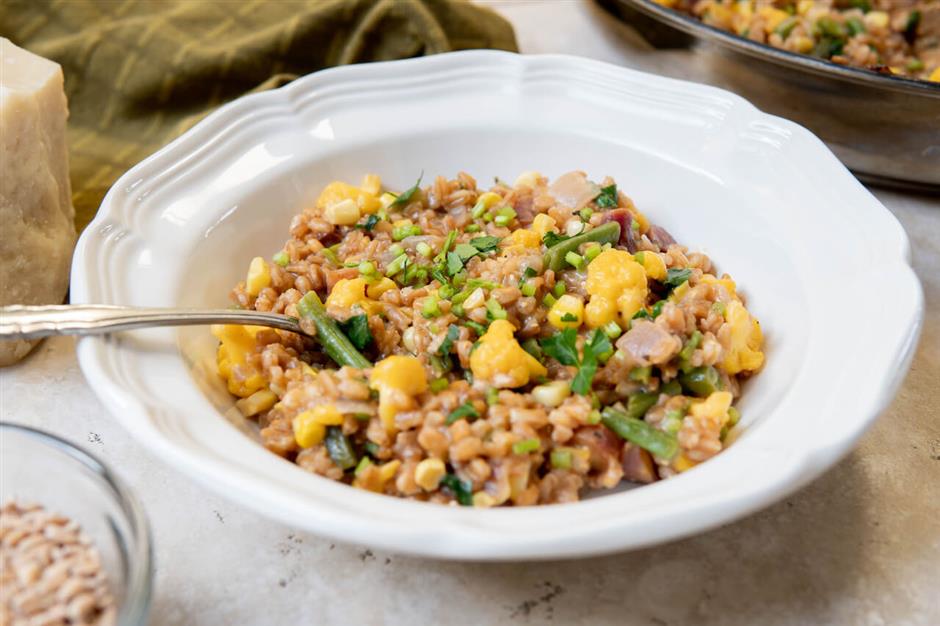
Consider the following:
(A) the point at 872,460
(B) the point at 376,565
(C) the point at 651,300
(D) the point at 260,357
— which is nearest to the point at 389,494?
(B) the point at 376,565

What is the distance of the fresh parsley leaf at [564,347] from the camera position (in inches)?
90.0

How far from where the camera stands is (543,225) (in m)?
2.70

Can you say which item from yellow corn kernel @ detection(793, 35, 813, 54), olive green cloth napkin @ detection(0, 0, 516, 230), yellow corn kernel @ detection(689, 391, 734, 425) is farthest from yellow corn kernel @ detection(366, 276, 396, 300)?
yellow corn kernel @ detection(793, 35, 813, 54)

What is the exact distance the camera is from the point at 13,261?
263 centimetres

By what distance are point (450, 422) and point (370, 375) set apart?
25 centimetres

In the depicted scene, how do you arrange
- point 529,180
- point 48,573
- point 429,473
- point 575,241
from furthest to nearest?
point 529,180 → point 575,241 → point 429,473 → point 48,573

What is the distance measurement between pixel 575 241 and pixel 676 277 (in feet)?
0.99

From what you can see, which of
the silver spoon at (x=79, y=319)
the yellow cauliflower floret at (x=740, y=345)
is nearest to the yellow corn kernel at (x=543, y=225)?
the yellow cauliflower floret at (x=740, y=345)

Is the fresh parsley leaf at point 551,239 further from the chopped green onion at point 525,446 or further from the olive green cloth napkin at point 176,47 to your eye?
the olive green cloth napkin at point 176,47

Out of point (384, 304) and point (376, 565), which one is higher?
point (384, 304)

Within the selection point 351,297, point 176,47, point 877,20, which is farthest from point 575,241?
point 877,20

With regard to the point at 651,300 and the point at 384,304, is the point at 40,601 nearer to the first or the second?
the point at 384,304

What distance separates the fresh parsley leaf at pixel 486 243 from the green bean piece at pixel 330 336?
1.66ft

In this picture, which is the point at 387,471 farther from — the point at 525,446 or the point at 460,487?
the point at 525,446
